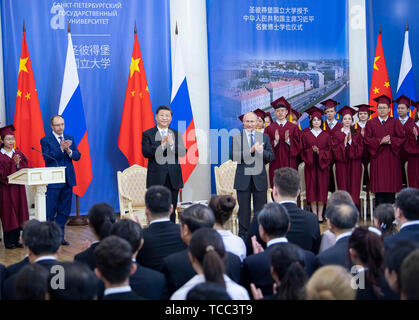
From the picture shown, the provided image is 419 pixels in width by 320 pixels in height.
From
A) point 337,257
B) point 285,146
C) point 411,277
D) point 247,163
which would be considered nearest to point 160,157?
point 247,163

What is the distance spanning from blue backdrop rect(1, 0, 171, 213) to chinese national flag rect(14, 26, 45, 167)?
281 mm

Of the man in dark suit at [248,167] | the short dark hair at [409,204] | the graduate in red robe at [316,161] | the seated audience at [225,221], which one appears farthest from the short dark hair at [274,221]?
the graduate in red robe at [316,161]

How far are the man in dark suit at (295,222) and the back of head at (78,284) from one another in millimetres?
1376

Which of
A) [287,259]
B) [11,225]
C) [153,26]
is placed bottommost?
[11,225]

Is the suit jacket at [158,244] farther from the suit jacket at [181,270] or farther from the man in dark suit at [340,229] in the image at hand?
the man in dark suit at [340,229]

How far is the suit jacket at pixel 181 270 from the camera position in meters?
2.55

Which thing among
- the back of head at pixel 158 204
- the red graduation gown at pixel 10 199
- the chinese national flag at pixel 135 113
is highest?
the chinese national flag at pixel 135 113

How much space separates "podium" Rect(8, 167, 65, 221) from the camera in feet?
16.6

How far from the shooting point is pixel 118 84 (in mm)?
7379

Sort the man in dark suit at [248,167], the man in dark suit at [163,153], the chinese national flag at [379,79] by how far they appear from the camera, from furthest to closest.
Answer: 1. the chinese national flag at [379,79]
2. the man in dark suit at [163,153]
3. the man in dark suit at [248,167]

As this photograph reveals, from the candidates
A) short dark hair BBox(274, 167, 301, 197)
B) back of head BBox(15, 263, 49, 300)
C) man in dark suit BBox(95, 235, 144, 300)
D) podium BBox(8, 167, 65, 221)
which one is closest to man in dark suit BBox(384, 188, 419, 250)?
short dark hair BBox(274, 167, 301, 197)

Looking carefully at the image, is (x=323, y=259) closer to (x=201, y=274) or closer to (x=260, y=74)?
(x=201, y=274)
